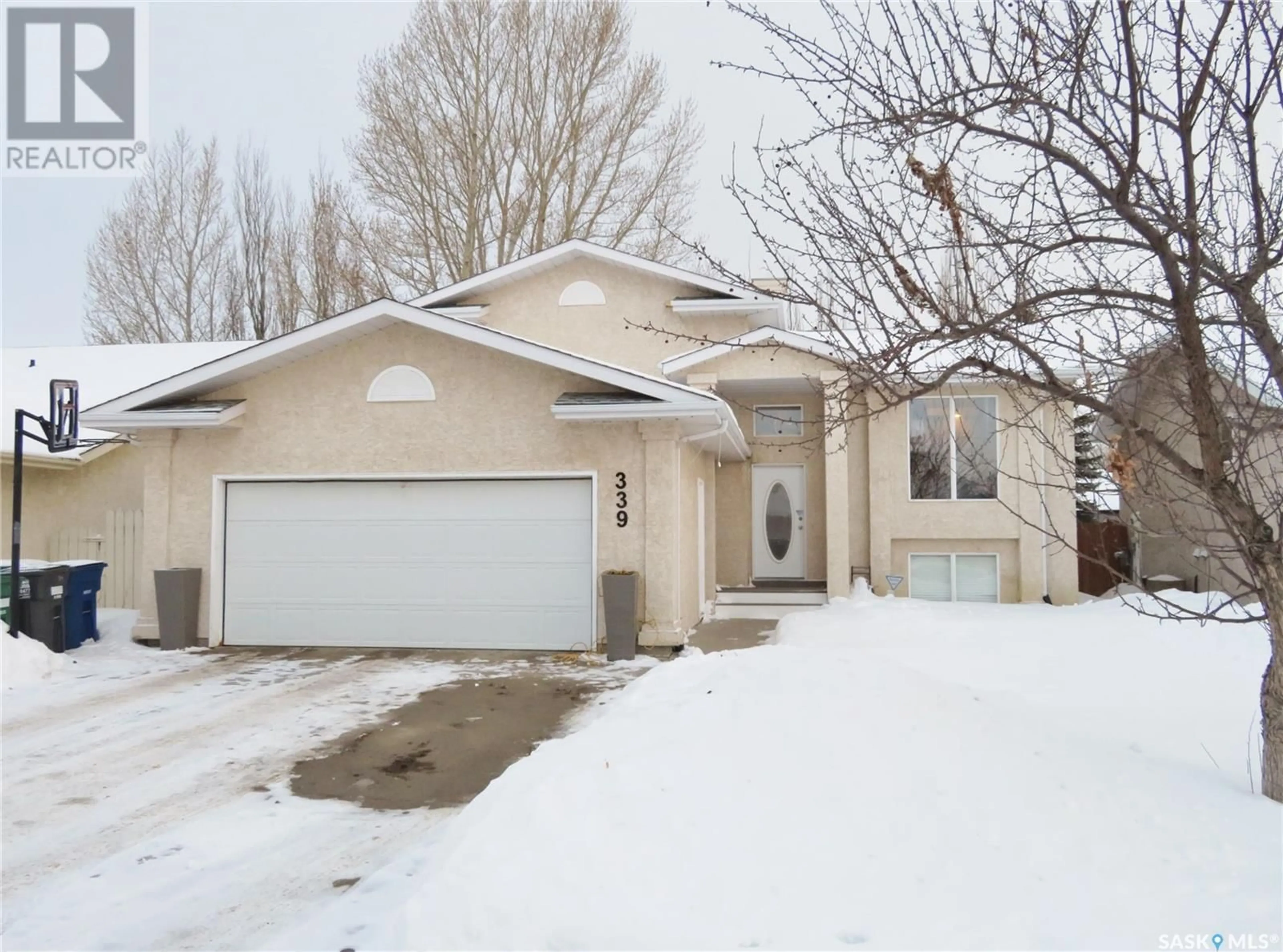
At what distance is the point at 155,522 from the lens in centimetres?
1139

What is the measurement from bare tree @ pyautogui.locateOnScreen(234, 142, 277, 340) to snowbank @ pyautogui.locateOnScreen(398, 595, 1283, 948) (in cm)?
2913

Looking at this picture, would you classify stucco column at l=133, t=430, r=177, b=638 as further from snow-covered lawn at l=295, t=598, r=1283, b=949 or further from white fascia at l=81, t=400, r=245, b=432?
snow-covered lawn at l=295, t=598, r=1283, b=949

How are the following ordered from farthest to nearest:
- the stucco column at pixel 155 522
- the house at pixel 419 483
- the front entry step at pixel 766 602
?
the front entry step at pixel 766 602, the stucco column at pixel 155 522, the house at pixel 419 483

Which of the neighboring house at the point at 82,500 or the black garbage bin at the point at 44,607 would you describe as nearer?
the black garbage bin at the point at 44,607

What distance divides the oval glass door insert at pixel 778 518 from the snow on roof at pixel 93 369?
1053 centimetres

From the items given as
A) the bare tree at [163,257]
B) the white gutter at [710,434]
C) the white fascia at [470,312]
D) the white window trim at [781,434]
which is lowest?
the white gutter at [710,434]

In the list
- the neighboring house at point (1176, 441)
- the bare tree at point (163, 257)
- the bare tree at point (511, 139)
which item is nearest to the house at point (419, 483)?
the neighboring house at point (1176, 441)

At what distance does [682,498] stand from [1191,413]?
6.85 meters

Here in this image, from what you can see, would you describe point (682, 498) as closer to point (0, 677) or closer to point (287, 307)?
point (0, 677)

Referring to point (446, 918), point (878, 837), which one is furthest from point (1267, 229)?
point (446, 918)

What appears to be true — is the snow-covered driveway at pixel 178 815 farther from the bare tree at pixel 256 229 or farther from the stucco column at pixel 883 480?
the bare tree at pixel 256 229

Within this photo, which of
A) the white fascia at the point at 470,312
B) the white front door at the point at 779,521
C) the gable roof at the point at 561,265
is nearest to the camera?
the gable roof at the point at 561,265

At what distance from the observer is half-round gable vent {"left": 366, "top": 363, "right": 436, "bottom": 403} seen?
1098cm

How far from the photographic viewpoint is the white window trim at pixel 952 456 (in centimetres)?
1413
